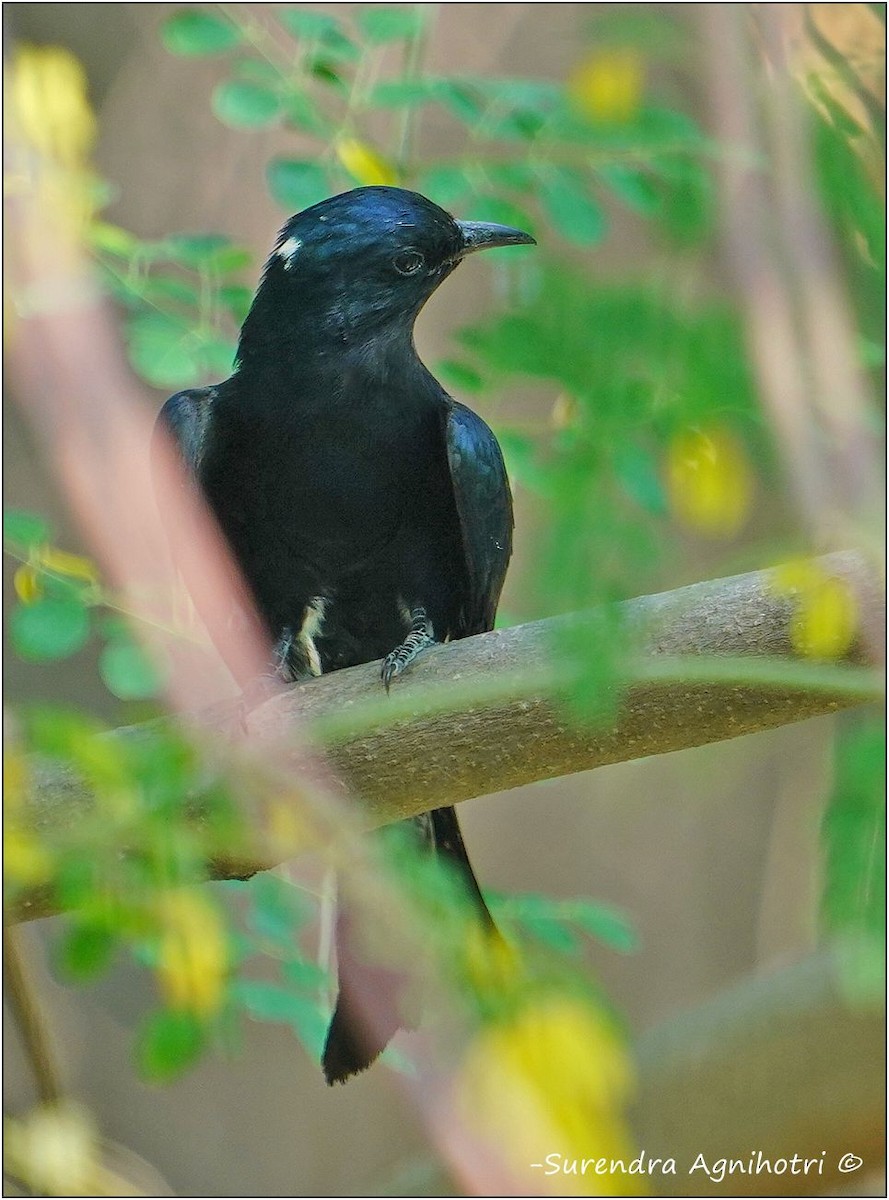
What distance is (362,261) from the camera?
2668 mm

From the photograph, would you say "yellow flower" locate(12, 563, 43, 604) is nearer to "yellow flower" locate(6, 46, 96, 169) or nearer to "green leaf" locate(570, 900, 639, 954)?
"yellow flower" locate(6, 46, 96, 169)

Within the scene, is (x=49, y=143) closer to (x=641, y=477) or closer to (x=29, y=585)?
(x=29, y=585)

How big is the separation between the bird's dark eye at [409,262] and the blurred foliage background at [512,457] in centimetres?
12

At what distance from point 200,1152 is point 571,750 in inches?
132

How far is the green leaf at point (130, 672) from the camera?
2461 mm

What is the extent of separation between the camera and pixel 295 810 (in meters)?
1.57

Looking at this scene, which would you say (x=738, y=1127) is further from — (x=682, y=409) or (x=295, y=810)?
(x=682, y=409)

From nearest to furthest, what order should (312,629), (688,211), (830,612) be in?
(688,211) → (830,612) → (312,629)

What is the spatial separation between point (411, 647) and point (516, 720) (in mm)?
584

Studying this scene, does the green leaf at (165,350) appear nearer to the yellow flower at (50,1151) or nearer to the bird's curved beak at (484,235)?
the bird's curved beak at (484,235)

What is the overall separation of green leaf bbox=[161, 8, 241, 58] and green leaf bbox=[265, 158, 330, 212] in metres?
0.24

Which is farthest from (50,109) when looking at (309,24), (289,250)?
(289,250)

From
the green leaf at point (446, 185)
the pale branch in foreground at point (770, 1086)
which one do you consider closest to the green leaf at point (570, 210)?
the green leaf at point (446, 185)

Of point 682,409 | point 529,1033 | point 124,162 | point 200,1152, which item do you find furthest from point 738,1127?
point 124,162
